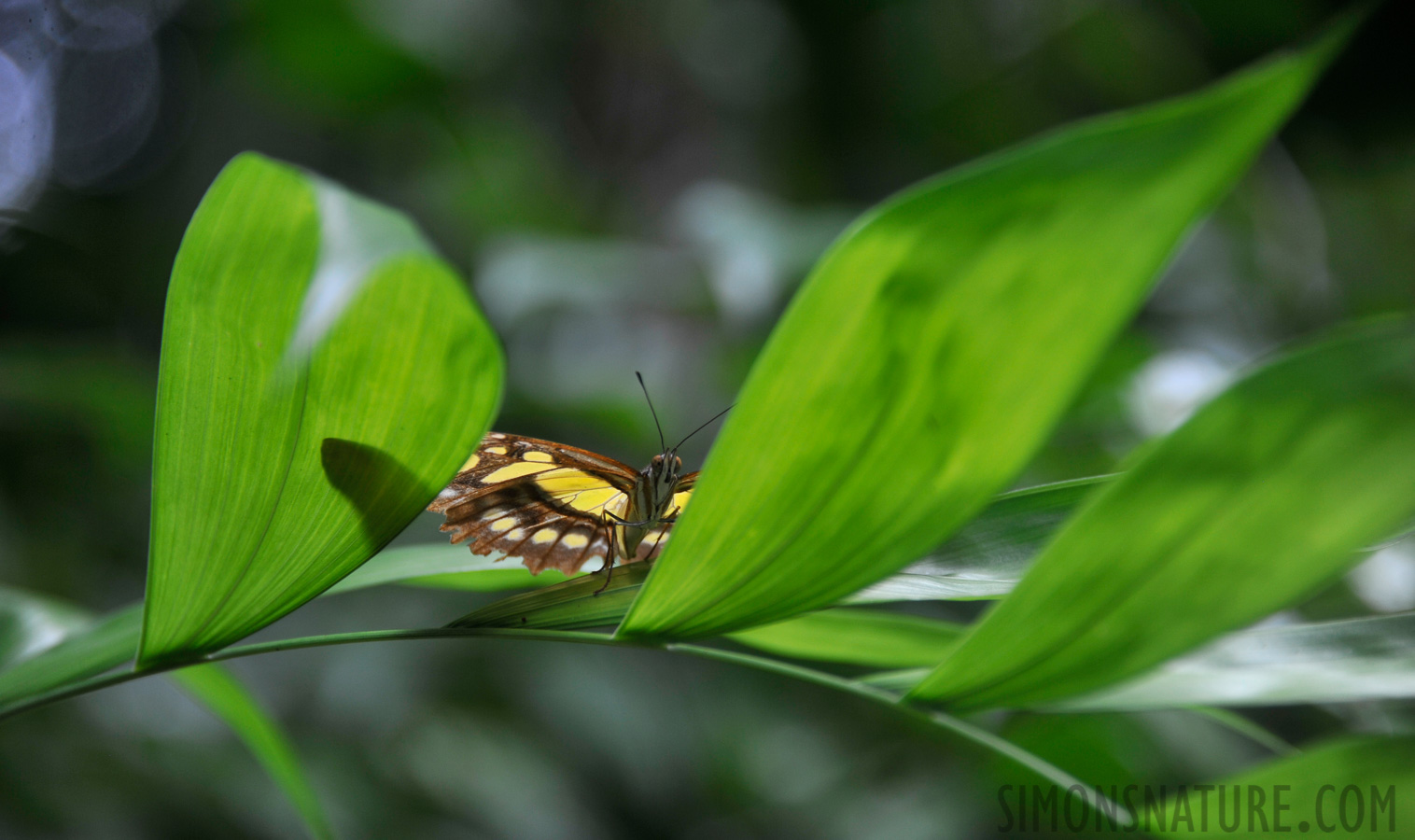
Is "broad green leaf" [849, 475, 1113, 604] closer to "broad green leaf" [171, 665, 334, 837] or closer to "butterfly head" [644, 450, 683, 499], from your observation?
"butterfly head" [644, 450, 683, 499]

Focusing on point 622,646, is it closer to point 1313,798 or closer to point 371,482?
point 371,482

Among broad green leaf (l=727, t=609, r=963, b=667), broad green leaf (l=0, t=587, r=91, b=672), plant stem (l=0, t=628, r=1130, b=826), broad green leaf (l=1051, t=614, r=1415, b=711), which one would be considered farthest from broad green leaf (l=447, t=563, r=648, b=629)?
broad green leaf (l=0, t=587, r=91, b=672)

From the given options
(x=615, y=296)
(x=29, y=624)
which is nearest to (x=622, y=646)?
(x=29, y=624)

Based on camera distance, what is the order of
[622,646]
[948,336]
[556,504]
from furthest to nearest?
1. [556,504]
2. [622,646]
3. [948,336]

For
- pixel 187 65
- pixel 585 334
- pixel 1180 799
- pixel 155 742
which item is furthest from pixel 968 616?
pixel 187 65

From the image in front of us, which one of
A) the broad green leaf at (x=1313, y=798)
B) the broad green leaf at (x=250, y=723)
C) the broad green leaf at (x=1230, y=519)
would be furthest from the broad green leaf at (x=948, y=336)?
the broad green leaf at (x=250, y=723)

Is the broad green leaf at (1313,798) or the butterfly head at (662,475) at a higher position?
the butterfly head at (662,475)

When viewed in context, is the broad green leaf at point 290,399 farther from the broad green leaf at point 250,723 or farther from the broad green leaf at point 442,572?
the broad green leaf at point 250,723
